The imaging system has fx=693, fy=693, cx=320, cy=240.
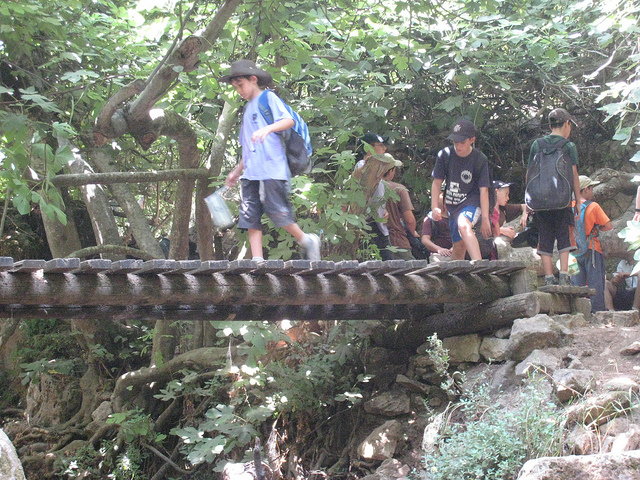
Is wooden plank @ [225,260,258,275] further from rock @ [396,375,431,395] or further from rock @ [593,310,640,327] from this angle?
rock @ [593,310,640,327]

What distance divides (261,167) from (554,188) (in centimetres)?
254

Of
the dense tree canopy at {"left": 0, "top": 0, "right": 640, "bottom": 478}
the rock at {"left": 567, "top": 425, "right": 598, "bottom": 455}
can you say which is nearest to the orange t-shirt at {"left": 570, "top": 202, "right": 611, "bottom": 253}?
the dense tree canopy at {"left": 0, "top": 0, "right": 640, "bottom": 478}

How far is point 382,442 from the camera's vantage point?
5836 mm

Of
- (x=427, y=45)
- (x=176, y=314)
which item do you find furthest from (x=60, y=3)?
(x=427, y=45)

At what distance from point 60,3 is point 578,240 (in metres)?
5.51

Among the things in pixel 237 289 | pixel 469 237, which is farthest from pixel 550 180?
pixel 237 289

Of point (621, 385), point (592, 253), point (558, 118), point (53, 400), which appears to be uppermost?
point (558, 118)

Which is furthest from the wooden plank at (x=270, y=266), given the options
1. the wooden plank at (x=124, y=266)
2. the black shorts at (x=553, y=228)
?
the black shorts at (x=553, y=228)

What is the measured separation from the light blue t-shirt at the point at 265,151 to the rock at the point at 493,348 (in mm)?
2308

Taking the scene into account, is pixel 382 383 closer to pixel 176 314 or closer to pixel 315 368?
pixel 315 368

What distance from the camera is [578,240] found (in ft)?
22.2

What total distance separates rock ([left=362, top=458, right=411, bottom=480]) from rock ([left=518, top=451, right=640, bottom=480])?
6.59 ft

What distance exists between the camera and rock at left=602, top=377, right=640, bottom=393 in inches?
174

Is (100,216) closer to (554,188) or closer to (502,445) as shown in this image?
(554,188)
